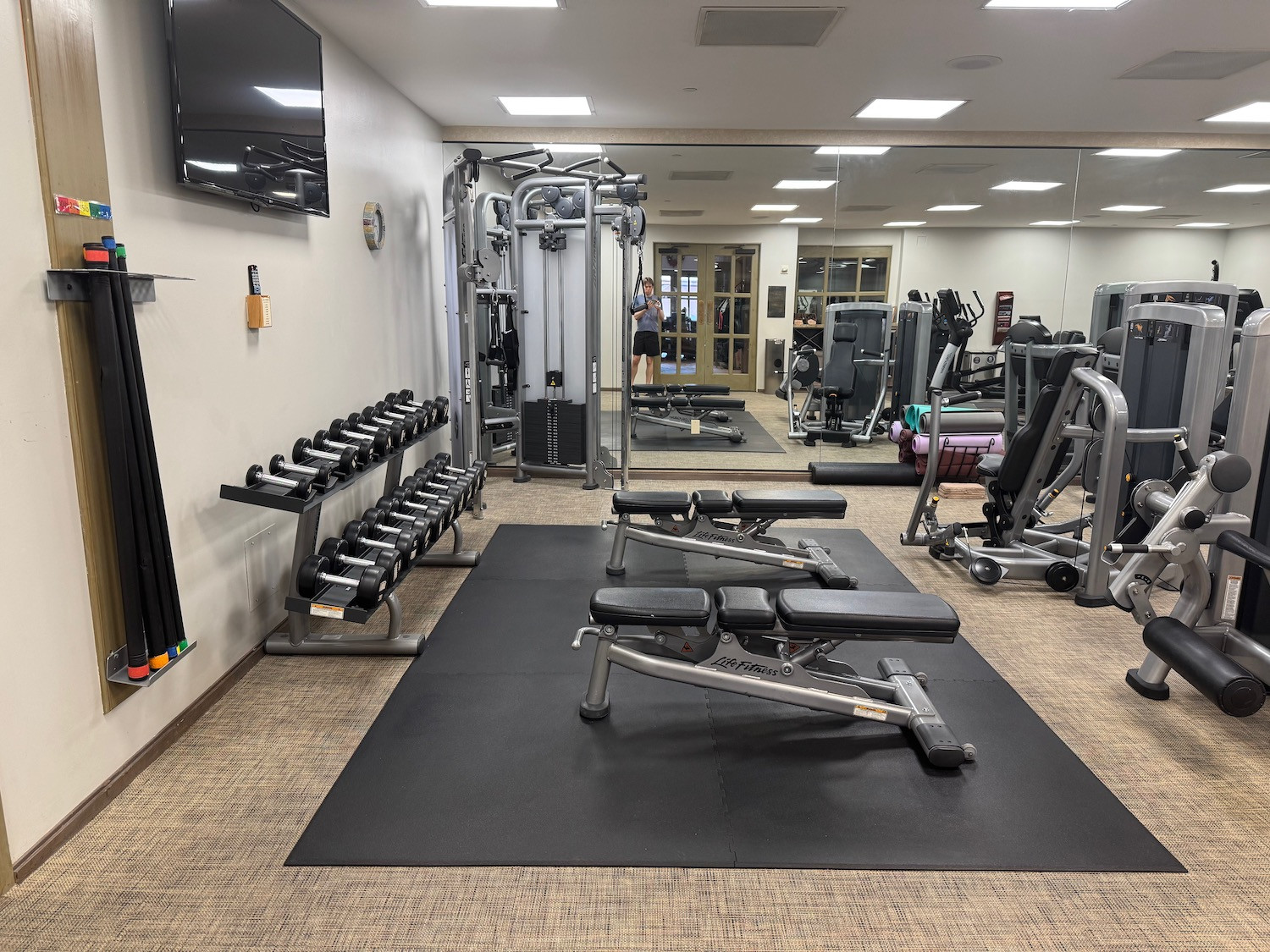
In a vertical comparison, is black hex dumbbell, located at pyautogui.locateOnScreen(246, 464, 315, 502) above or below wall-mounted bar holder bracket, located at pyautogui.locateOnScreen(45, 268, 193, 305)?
below

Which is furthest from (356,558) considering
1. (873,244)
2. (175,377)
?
(873,244)

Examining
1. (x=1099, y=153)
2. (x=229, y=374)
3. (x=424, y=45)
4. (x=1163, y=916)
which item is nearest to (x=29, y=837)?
(x=229, y=374)

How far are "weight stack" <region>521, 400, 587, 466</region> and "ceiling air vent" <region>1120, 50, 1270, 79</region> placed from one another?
362 centimetres

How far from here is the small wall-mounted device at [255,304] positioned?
8.77ft

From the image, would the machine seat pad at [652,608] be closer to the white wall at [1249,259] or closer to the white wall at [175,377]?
the white wall at [175,377]

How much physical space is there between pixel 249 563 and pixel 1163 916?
2771mm

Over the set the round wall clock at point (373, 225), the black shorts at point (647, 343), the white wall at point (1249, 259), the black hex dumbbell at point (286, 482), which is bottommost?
the black hex dumbbell at point (286, 482)

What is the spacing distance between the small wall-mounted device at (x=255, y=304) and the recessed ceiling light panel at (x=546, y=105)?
2.43 metres

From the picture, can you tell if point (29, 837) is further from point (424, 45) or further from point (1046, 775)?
point (424, 45)

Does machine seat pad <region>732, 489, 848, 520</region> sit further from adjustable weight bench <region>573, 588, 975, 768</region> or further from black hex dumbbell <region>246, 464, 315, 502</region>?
black hex dumbbell <region>246, 464, 315, 502</region>

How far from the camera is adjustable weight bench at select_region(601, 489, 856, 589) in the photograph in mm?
3637

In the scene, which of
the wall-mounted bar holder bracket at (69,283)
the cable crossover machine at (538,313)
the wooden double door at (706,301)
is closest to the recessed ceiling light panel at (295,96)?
the wall-mounted bar holder bracket at (69,283)

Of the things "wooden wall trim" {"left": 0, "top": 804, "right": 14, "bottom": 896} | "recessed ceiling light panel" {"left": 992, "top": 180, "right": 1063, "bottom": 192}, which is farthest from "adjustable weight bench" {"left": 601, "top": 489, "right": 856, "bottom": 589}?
"recessed ceiling light panel" {"left": 992, "top": 180, "right": 1063, "bottom": 192}

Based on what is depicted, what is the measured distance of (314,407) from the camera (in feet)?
10.6
